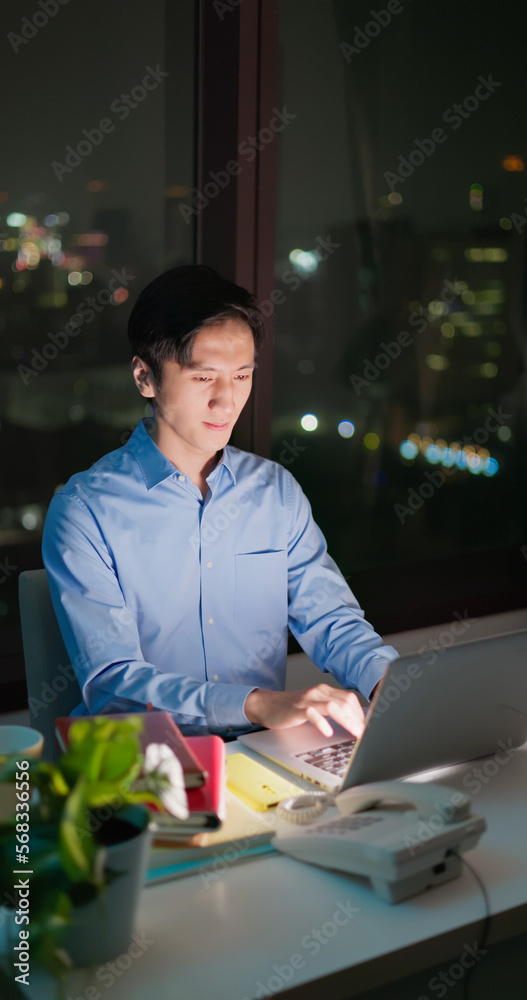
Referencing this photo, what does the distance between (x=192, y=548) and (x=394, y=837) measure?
91 centimetres

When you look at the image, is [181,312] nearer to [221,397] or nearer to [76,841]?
[221,397]

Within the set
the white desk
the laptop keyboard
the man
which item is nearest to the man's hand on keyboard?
the laptop keyboard

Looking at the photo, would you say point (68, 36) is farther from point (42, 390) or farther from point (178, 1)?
point (42, 390)

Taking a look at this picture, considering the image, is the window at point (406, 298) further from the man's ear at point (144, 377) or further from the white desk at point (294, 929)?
the white desk at point (294, 929)

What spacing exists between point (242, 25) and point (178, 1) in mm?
225

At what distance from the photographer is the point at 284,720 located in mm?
1460

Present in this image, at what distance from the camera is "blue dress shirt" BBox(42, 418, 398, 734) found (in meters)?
1.60

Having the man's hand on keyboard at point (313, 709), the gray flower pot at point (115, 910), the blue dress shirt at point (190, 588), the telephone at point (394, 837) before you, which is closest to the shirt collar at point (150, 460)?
the blue dress shirt at point (190, 588)

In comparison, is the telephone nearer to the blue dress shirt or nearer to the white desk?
the white desk

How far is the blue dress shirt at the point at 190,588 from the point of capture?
1.60 metres

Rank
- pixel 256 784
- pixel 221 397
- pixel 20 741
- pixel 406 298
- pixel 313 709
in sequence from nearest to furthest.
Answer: pixel 20 741 → pixel 256 784 → pixel 313 709 → pixel 221 397 → pixel 406 298

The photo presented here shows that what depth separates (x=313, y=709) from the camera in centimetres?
141

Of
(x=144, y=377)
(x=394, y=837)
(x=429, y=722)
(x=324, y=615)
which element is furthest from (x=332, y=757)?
(x=144, y=377)

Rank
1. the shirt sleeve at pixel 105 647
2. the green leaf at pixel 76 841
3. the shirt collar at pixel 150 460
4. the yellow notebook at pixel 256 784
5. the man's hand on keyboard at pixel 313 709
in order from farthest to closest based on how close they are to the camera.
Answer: the shirt collar at pixel 150 460 < the shirt sleeve at pixel 105 647 < the man's hand on keyboard at pixel 313 709 < the yellow notebook at pixel 256 784 < the green leaf at pixel 76 841
